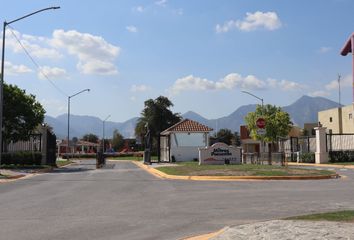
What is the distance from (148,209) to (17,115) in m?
29.3

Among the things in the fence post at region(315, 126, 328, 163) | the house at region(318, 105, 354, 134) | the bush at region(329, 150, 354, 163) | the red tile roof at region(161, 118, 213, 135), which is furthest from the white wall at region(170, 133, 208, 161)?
the house at region(318, 105, 354, 134)

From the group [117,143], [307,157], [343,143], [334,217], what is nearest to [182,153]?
[307,157]

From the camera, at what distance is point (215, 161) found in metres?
40.7

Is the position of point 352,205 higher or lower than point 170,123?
lower

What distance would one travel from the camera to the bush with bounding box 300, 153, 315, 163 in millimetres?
47909

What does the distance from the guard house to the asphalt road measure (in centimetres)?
3332

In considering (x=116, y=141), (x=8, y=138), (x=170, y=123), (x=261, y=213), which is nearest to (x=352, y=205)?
(x=261, y=213)

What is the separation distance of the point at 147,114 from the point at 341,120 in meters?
42.3

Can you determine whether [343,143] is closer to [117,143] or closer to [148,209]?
[148,209]

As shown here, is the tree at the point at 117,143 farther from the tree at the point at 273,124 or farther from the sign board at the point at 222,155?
the sign board at the point at 222,155

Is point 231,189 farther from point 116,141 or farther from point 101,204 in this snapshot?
point 116,141

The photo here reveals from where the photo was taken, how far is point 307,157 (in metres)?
48.8

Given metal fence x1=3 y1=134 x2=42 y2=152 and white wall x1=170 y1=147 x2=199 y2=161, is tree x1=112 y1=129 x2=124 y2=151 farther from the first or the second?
metal fence x1=3 y1=134 x2=42 y2=152

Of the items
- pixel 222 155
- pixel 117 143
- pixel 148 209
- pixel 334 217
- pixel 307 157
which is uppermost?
pixel 117 143
